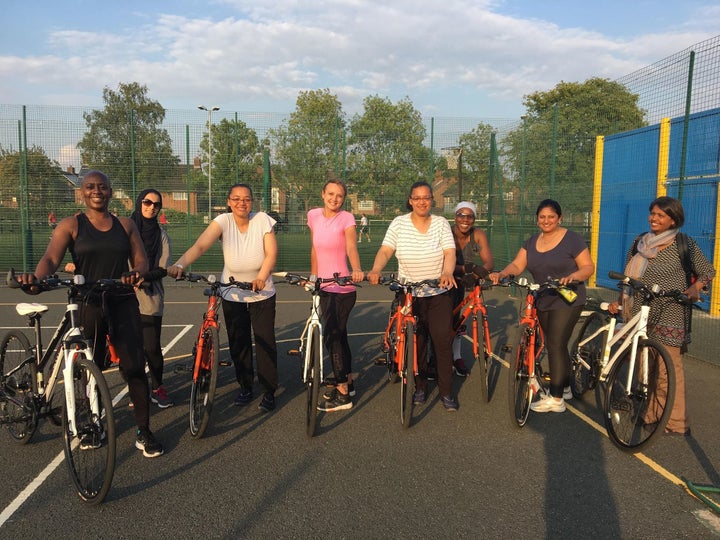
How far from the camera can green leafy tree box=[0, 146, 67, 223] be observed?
14.0m

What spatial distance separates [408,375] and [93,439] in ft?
7.45

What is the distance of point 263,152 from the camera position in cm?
1484

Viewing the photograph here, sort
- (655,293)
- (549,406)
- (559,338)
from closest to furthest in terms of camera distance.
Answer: (655,293)
(559,338)
(549,406)

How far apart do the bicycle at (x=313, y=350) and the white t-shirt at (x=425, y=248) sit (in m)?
0.57

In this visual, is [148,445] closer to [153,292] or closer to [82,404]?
[82,404]

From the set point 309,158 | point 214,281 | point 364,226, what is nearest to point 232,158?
point 309,158

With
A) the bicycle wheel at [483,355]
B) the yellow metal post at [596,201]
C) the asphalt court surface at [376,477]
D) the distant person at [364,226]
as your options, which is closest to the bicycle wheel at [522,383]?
the asphalt court surface at [376,477]

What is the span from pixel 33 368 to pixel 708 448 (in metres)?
4.97

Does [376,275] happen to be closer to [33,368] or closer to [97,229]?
[97,229]

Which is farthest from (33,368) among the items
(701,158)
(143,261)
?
(701,158)

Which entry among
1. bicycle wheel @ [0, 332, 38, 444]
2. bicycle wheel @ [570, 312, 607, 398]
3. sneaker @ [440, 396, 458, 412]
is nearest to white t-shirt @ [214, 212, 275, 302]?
bicycle wheel @ [0, 332, 38, 444]

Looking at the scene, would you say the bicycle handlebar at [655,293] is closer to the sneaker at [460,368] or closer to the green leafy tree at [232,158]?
the sneaker at [460,368]

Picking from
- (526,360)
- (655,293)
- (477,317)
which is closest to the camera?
(655,293)

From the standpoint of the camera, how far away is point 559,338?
484cm
